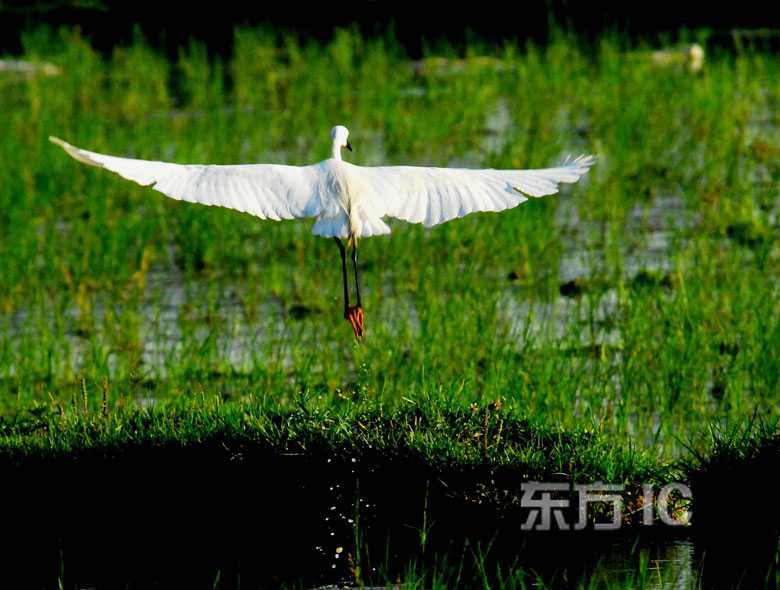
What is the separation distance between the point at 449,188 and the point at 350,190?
34 centimetres

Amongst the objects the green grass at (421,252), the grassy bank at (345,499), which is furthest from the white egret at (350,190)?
the green grass at (421,252)

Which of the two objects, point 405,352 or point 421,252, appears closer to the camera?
point 405,352

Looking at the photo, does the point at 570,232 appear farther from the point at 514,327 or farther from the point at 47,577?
the point at 47,577

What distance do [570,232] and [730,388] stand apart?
3.01 m

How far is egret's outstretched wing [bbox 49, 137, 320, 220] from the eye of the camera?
4.49 m

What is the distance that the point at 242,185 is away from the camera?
461 centimetres

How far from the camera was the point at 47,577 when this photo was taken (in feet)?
16.7

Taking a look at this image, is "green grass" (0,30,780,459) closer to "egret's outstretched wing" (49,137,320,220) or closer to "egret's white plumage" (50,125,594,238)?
"egret's white plumage" (50,125,594,238)

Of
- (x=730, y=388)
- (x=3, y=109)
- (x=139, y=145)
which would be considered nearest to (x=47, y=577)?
(x=730, y=388)

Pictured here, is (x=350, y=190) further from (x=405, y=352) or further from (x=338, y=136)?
(x=405, y=352)

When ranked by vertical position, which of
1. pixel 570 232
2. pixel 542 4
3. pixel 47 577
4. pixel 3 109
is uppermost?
pixel 542 4

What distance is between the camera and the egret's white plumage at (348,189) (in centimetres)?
450

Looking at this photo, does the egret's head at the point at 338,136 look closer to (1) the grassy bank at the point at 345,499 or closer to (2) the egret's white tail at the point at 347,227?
(2) the egret's white tail at the point at 347,227

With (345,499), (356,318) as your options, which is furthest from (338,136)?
(345,499)
